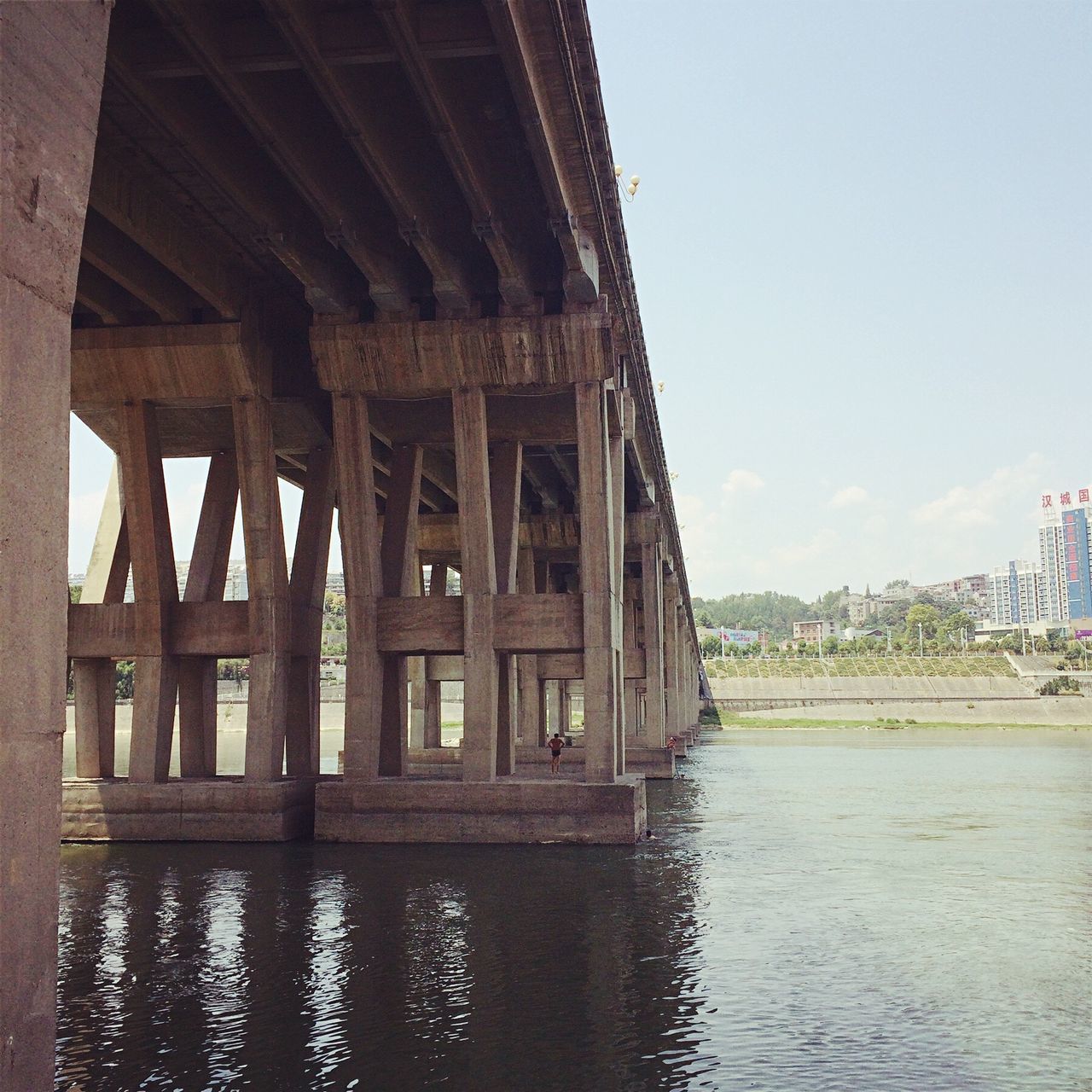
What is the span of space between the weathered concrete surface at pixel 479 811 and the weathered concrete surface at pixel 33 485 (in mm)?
18799

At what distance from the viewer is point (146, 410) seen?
29453mm

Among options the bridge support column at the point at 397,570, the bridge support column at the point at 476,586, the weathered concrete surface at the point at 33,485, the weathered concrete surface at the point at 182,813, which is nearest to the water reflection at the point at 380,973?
the weathered concrete surface at the point at 182,813

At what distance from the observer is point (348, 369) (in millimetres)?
28281

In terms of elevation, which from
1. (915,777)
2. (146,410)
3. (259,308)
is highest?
(259,308)

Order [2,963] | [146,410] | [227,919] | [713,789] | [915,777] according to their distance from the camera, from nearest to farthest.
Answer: [2,963] → [227,919] → [146,410] → [713,789] → [915,777]

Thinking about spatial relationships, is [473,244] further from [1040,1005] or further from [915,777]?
[915,777]

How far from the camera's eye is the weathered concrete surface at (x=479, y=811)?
85.7 feet

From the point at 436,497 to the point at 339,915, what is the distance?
36.0 metres

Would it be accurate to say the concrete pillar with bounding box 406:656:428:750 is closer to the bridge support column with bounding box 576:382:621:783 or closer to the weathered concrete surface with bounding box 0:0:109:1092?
the bridge support column with bounding box 576:382:621:783

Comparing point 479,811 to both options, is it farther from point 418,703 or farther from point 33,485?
point 418,703

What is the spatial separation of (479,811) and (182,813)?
6.91m

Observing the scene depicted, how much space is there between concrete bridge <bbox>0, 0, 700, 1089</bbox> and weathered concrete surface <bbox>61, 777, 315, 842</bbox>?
2.5 inches

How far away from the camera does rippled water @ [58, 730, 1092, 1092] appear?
11.1m

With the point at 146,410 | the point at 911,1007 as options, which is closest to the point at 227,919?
the point at 911,1007
